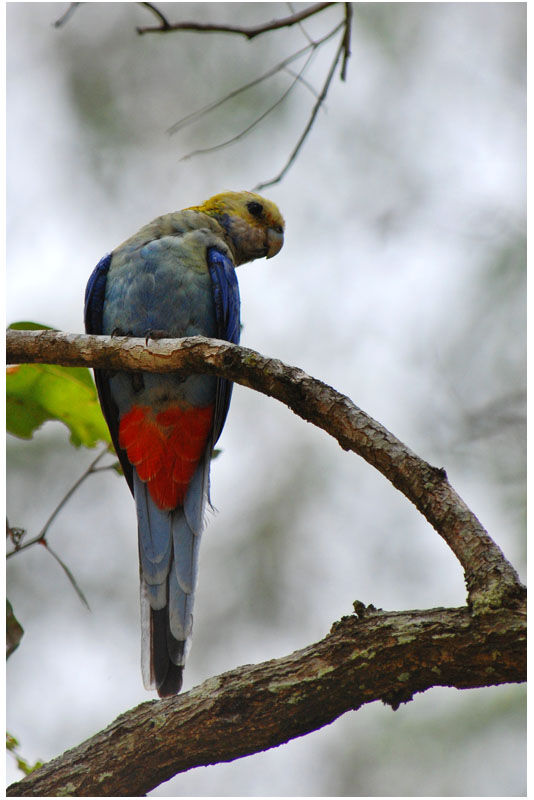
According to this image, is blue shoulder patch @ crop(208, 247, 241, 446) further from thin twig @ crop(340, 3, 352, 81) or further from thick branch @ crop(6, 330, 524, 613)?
thin twig @ crop(340, 3, 352, 81)

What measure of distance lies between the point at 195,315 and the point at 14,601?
14.5ft

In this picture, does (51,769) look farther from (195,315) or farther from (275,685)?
(195,315)

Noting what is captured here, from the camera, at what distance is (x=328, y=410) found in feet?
8.37

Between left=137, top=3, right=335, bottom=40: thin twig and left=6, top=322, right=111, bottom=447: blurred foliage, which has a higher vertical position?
left=137, top=3, right=335, bottom=40: thin twig

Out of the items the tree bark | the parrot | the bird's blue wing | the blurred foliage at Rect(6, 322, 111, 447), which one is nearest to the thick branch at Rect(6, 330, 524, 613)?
the tree bark

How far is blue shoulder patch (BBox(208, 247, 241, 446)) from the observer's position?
4012 mm

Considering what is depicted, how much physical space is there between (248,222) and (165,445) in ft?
5.00

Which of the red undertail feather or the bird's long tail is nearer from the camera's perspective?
the bird's long tail

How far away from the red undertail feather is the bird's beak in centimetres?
127

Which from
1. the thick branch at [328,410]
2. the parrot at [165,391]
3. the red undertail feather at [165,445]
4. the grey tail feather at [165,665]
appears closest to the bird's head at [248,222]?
the parrot at [165,391]

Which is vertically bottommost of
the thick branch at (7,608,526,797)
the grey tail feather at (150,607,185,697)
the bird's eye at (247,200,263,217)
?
the thick branch at (7,608,526,797)

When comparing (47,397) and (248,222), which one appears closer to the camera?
(47,397)

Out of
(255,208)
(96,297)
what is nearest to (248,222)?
(255,208)

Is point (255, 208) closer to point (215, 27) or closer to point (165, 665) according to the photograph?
point (215, 27)
